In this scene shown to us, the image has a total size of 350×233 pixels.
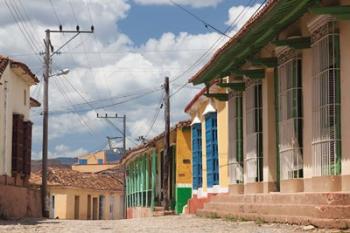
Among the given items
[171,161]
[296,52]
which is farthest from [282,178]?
[171,161]

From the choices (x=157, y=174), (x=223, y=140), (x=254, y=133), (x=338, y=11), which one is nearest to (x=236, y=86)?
(x=254, y=133)

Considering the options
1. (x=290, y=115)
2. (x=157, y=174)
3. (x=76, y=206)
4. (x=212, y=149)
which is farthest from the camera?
(x=76, y=206)

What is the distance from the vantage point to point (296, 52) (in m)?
13.6

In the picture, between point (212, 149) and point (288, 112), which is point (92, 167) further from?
point (288, 112)

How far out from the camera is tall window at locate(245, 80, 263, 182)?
1662 centimetres

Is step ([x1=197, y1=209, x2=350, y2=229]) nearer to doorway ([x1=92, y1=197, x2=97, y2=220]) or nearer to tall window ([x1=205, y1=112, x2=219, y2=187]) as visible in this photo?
tall window ([x1=205, y1=112, x2=219, y2=187])

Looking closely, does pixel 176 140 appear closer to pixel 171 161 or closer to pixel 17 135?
pixel 171 161

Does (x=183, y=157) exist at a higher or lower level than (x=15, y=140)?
lower

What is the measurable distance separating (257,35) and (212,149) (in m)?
8.69

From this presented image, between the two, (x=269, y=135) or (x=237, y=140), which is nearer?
(x=269, y=135)

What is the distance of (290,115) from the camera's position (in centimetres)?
1379

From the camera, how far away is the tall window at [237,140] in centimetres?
1850

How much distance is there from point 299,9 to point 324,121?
187 centimetres

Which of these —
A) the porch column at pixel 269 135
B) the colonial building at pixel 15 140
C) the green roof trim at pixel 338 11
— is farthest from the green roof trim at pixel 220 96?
the green roof trim at pixel 338 11
